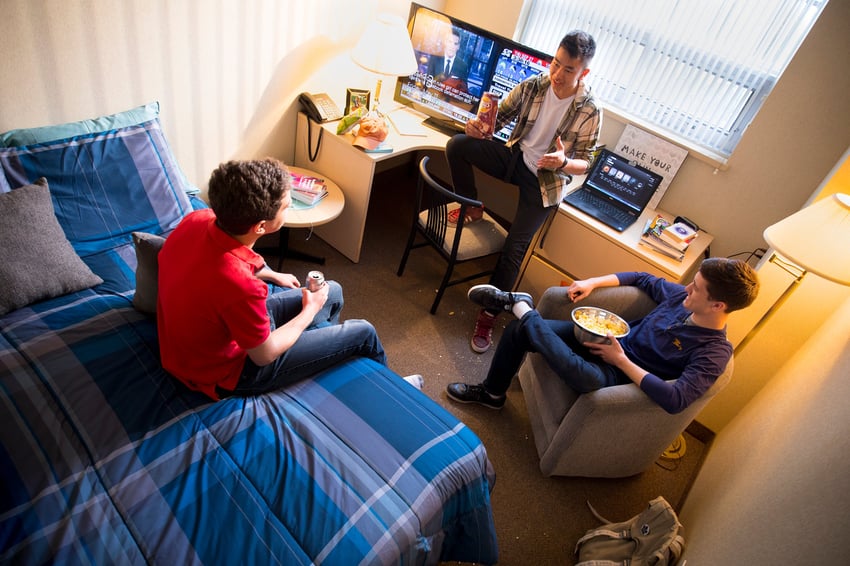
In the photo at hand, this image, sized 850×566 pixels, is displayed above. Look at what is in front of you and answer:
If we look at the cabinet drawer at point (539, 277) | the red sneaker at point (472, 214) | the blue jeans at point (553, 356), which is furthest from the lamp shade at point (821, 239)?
the red sneaker at point (472, 214)

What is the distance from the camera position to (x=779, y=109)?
7.83 ft

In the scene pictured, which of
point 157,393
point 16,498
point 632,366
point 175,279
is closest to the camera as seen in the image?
point 16,498

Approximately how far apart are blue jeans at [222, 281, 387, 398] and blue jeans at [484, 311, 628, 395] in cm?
59

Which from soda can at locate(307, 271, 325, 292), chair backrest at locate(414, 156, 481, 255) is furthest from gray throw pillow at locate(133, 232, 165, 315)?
chair backrest at locate(414, 156, 481, 255)

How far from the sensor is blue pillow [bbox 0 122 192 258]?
1701mm

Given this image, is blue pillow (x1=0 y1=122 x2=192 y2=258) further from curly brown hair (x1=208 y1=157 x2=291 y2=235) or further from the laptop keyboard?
the laptop keyboard

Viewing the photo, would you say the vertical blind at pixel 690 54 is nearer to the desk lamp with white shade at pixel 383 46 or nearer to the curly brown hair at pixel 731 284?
the desk lamp with white shade at pixel 383 46

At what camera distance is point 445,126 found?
10.2ft

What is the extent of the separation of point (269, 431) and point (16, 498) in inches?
23.9

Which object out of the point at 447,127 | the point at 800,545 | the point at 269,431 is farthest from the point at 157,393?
the point at 447,127

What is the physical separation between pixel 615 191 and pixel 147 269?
238 centimetres

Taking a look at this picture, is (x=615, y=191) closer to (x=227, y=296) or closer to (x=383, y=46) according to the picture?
(x=383, y=46)

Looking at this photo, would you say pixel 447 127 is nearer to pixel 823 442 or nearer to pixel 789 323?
pixel 789 323

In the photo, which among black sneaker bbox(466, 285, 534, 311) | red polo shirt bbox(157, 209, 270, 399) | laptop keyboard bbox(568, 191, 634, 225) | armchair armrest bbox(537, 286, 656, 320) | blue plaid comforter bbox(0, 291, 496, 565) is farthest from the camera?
laptop keyboard bbox(568, 191, 634, 225)
